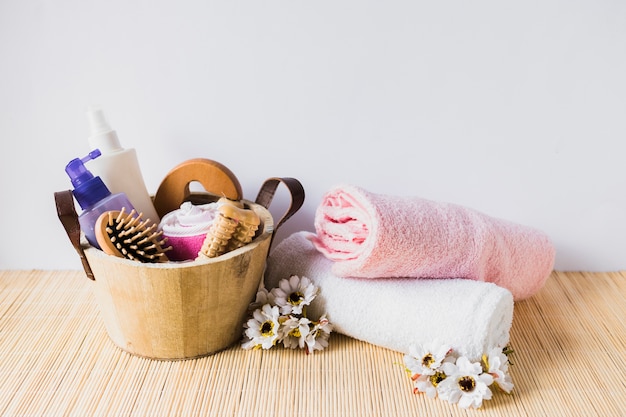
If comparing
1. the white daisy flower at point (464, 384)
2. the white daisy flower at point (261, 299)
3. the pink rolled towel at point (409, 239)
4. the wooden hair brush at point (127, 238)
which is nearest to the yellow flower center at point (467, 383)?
the white daisy flower at point (464, 384)

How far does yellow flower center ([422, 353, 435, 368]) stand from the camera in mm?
670

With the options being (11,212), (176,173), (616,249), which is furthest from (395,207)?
(11,212)

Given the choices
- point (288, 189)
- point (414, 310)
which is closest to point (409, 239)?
point (414, 310)

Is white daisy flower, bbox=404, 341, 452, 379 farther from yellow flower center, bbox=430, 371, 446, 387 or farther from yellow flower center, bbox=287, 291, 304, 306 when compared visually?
yellow flower center, bbox=287, 291, 304, 306

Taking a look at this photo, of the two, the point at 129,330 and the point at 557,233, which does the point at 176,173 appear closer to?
the point at 129,330

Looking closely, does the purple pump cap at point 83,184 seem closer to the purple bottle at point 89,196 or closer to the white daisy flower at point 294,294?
the purple bottle at point 89,196

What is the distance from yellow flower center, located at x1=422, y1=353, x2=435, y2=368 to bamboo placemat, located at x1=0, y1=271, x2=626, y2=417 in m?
0.03

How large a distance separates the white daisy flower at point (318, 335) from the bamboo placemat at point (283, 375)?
0.03 feet

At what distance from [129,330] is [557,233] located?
24.6 inches

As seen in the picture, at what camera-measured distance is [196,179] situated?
2.63ft

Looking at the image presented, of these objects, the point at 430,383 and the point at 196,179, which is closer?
the point at 430,383

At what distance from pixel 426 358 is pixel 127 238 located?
0.36 metres

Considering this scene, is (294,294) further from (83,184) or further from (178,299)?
(83,184)

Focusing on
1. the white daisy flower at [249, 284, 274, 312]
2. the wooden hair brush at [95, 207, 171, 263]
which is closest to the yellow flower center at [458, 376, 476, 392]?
the white daisy flower at [249, 284, 274, 312]
